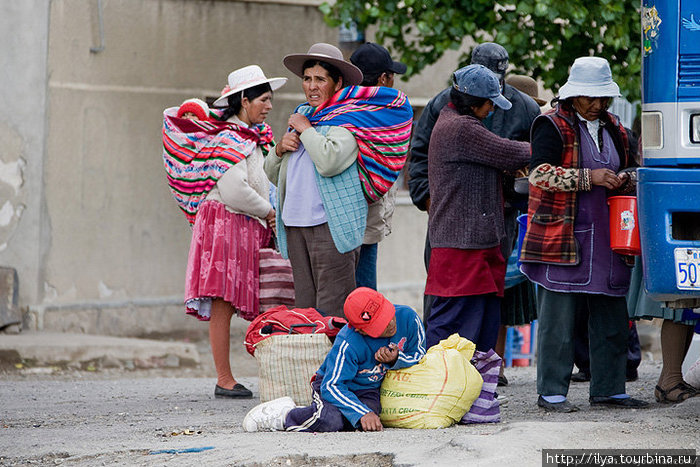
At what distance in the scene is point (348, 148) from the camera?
6.77 meters

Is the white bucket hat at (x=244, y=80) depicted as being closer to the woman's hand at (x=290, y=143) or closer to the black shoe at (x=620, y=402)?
the woman's hand at (x=290, y=143)

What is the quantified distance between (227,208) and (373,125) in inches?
48.3

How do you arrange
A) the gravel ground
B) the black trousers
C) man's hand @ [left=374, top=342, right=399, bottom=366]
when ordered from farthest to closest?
the black trousers → man's hand @ [left=374, top=342, right=399, bottom=366] → the gravel ground

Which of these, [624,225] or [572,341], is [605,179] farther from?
[572,341]

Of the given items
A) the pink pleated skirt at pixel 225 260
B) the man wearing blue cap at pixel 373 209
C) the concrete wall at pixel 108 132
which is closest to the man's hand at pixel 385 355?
the man wearing blue cap at pixel 373 209

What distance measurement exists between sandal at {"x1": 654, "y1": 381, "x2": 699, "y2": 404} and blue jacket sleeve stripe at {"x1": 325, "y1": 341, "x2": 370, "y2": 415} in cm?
208

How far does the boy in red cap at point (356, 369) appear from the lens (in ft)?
19.2

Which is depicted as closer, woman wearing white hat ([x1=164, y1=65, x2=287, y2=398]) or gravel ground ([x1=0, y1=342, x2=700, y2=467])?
gravel ground ([x1=0, y1=342, x2=700, y2=467])

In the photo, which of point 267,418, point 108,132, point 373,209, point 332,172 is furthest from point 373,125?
point 108,132

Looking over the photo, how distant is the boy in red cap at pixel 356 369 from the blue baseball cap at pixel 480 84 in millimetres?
1344

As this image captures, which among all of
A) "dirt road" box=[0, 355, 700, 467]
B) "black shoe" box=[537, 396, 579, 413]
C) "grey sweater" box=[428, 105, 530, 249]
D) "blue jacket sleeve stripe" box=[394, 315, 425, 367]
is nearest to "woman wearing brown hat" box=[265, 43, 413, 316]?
"grey sweater" box=[428, 105, 530, 249]

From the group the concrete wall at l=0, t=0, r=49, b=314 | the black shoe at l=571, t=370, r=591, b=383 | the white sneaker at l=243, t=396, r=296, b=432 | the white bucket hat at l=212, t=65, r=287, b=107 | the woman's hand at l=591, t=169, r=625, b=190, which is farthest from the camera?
the concrete wall at l=0, t=0, r=49, b=314

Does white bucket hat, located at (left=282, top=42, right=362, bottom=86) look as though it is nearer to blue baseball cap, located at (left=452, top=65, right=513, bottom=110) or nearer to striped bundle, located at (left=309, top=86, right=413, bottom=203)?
striped bundle, located at (left=309, top=86, right=413, bottom=203)

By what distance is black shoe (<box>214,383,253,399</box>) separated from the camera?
7.81 m
